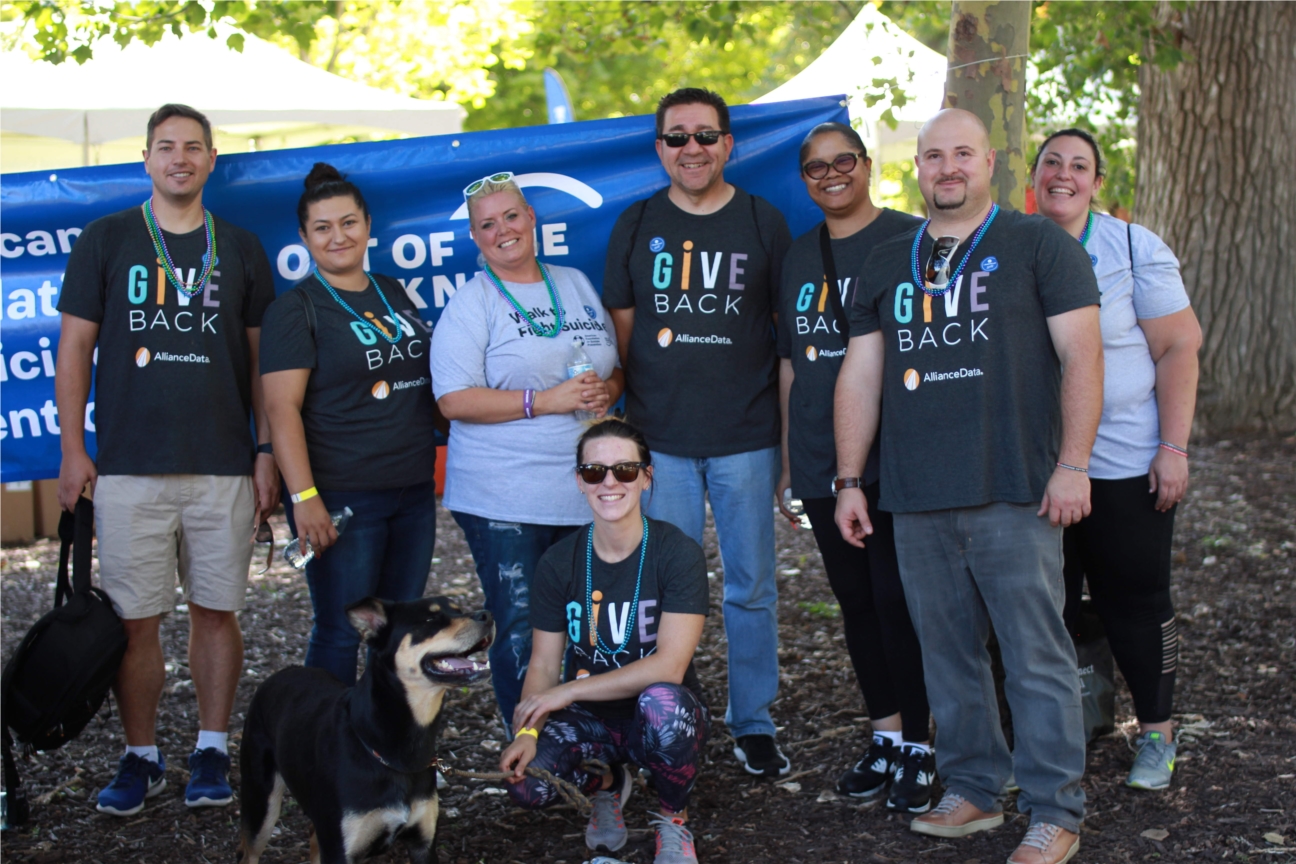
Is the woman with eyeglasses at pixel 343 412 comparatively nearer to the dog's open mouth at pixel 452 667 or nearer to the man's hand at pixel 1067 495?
the dog's open mouth at pixel 452 667

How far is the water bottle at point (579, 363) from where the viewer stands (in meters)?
4.07

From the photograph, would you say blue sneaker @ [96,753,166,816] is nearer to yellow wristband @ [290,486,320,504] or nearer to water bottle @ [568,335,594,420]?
yellow wristband @ [290,486,320,504]

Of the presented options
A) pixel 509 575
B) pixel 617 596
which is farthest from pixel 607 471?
pixel 509 575

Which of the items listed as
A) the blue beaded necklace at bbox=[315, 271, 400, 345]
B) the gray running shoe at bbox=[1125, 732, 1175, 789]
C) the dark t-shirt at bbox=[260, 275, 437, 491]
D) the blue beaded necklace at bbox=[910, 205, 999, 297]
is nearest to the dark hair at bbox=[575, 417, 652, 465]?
the dark t-shirt at bbox=[260, 275, 437, 491]

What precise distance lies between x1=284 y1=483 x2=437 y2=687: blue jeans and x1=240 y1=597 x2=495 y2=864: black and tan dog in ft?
2.53

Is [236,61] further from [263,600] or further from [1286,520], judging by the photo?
[1286,520]

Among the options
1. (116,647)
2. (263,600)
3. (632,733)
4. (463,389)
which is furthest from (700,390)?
(263,600)

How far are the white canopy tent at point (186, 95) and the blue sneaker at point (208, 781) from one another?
6.18 meters

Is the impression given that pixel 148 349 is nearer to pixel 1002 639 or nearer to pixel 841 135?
pixel 841 135

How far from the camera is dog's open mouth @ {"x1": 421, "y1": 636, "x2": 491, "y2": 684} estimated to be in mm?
3244

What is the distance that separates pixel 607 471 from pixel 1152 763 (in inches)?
85.3

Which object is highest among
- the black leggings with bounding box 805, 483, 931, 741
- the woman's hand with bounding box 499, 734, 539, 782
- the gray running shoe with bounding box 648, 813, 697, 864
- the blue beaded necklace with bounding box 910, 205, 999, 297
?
the blue beaded necklace with bounding box 910, 205, 999, 297

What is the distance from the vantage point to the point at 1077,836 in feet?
11.5

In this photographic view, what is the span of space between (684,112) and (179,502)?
232 cm
